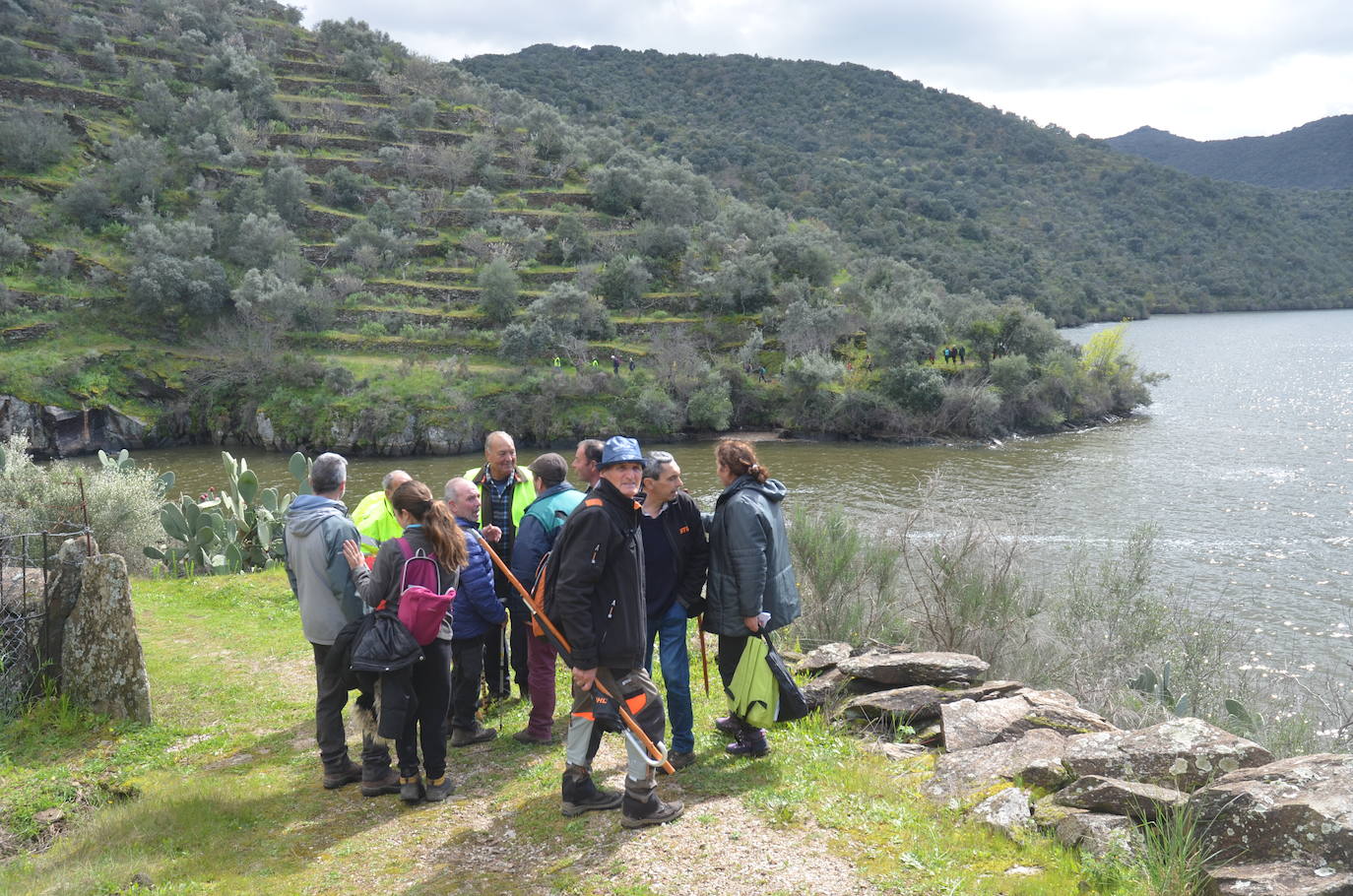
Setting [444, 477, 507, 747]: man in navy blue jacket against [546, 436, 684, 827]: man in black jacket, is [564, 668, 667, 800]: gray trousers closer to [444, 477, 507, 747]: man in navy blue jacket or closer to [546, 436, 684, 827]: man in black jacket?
[546, 436, 684, 827]: man in black jacket

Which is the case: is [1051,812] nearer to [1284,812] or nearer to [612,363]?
[1284,812]

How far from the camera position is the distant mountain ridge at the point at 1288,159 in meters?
158

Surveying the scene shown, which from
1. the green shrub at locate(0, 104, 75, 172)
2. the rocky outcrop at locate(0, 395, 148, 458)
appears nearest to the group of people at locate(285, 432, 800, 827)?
the rocky outcrop at locate(0, 395, 148, 458)

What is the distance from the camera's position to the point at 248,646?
924cm

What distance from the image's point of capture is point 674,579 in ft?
17.6

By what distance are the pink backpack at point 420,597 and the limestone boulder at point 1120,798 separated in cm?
385

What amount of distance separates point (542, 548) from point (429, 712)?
1.31 meters

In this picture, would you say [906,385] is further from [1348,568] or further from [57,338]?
[57,338]

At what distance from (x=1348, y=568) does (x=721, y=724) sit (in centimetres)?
2023

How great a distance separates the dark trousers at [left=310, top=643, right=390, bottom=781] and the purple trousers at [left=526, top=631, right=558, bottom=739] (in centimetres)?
108

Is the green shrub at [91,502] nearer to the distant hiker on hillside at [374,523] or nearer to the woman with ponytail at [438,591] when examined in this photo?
the distant hiker on hillside at [374,523]

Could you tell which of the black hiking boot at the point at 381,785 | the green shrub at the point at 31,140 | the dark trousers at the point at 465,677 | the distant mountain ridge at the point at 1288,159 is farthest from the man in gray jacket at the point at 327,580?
the distant mountain ridge at the point at 1288,159

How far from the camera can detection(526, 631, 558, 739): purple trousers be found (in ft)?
19.5

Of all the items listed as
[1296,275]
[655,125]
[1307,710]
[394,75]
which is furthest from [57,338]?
[1296,275]
